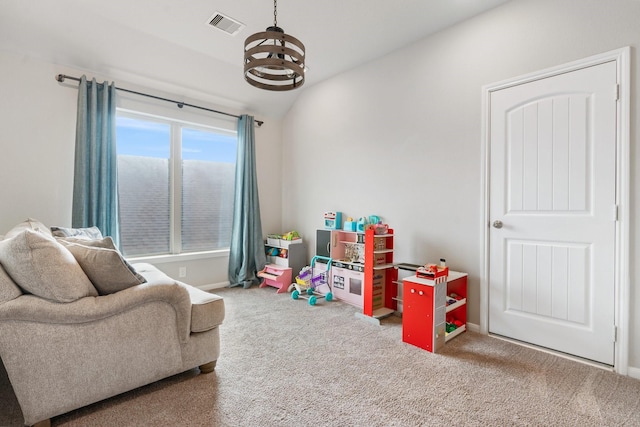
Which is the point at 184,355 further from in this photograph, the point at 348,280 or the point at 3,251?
the point at 348,280

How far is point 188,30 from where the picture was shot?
120 inches

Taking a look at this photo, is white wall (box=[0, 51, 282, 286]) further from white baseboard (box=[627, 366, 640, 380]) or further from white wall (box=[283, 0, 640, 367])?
white baseboard (box=[627, 366, 640, 380])

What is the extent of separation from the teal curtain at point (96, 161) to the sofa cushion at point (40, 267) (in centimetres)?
175

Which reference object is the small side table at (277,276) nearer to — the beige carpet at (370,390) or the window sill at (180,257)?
the window sill at (180,257)

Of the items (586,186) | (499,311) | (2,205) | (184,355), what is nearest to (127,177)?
(2,205)

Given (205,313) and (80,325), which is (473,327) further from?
(80,325)

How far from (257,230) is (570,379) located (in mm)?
3588

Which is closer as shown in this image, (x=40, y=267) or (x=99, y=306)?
(x=40, y=267)

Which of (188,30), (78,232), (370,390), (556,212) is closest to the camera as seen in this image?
(370,390)

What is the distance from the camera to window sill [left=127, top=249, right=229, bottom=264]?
11.9ft

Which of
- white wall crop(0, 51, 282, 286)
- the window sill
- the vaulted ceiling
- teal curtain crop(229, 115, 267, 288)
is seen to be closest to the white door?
the vaulted ceiling

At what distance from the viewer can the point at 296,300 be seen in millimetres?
3705

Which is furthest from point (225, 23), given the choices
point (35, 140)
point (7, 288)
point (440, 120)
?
point (7, 288)

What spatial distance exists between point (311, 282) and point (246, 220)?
1.23 metres
